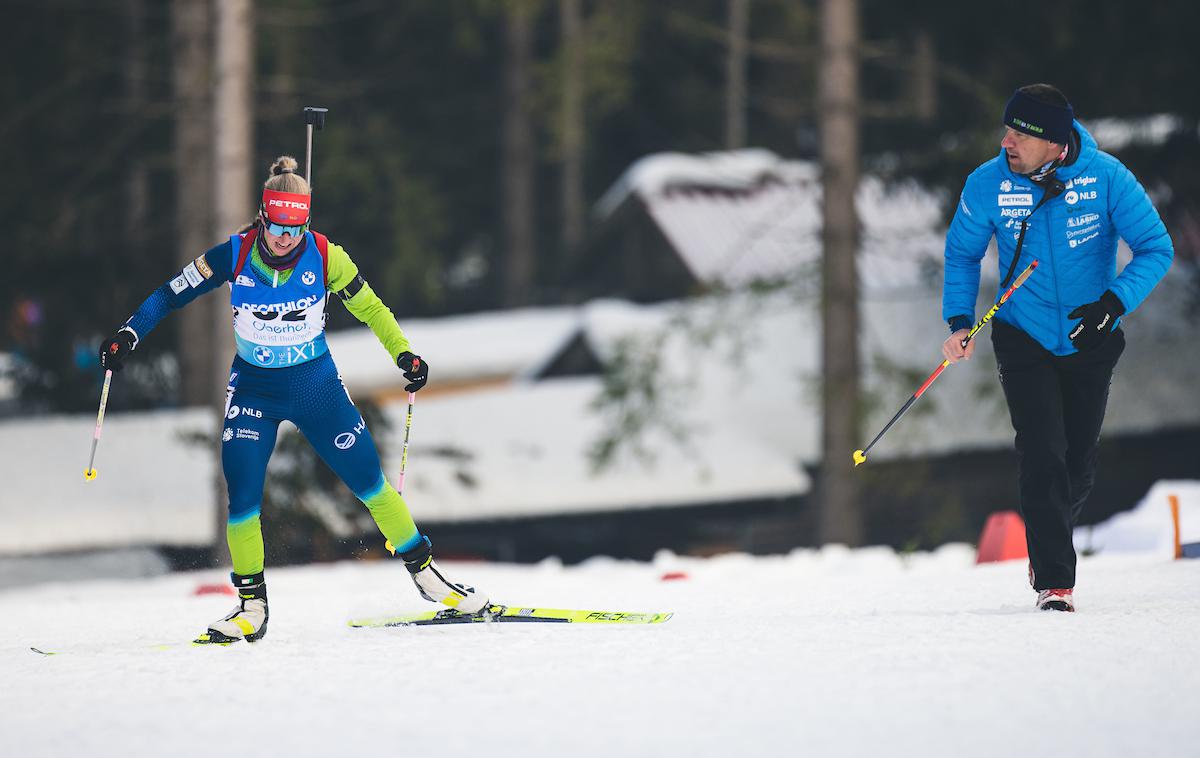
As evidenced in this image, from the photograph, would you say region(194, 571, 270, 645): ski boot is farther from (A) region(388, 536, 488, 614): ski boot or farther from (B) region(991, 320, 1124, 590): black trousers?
(B) region(991, 320, 1124, 590): black trousers

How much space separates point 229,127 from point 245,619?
7367 millimetres

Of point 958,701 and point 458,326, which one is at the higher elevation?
point 458,326

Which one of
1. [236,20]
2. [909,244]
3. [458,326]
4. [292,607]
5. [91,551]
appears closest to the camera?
[292,607]

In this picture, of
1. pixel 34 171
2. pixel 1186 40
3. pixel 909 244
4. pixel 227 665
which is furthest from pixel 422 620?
pixel 909 244

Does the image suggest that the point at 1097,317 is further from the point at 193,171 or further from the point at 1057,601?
the point at 193,171

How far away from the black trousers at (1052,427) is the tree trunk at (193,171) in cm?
912

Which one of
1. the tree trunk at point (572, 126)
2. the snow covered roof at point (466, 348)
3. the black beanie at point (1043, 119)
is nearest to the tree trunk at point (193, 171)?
the snow covered roof at point (466, 348)

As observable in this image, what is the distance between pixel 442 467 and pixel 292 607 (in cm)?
846

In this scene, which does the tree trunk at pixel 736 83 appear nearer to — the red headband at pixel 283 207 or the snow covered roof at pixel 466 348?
the snow covered roof at pixel 466 348

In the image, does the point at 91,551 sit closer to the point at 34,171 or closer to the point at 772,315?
the point at 34,171

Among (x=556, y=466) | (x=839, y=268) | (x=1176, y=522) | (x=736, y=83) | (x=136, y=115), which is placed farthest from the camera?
(x=736, y=83)

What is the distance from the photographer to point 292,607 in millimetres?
8031

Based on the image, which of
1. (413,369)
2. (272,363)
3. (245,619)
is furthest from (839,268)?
(245,619)

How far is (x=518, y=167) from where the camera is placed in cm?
3291
